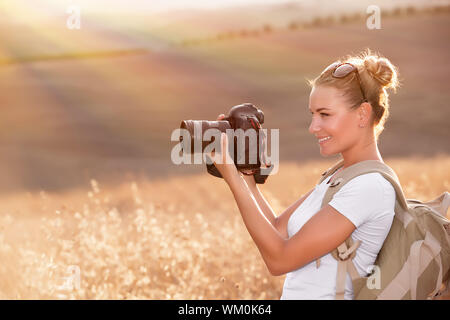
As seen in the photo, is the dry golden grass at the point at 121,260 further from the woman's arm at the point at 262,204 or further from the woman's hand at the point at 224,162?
the woman's hand at the point at 224,162

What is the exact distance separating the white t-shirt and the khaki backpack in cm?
3

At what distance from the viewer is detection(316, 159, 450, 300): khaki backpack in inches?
90.4

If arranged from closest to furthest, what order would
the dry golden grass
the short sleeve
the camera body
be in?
the short sleeve, the camera body, the dry golden grass

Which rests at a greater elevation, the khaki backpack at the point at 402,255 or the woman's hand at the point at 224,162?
the woman's hand at the point at 224,162

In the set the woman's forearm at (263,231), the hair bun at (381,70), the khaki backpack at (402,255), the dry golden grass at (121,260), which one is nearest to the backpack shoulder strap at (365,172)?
the khaki backpack at (402,255)

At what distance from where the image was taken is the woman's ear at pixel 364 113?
248cm

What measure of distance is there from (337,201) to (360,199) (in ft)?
0.30

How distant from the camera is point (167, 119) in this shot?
2138 cm

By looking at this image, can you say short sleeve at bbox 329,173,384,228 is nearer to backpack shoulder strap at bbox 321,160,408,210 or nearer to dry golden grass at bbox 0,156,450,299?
backpack shoulder strap at bbox 321,160,408,210

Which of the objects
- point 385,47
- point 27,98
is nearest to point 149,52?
point 27,98

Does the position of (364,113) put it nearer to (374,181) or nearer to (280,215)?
(374,181)

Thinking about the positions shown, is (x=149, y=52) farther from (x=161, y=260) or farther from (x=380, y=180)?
(x=380, y=180)

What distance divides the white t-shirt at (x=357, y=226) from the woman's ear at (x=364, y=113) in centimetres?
27

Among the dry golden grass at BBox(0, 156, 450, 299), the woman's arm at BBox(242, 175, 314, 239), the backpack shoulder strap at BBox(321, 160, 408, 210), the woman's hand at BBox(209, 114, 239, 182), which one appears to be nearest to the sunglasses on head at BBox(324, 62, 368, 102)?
the backpack shoulder strap at BBox(321, 160, 408, 210)
